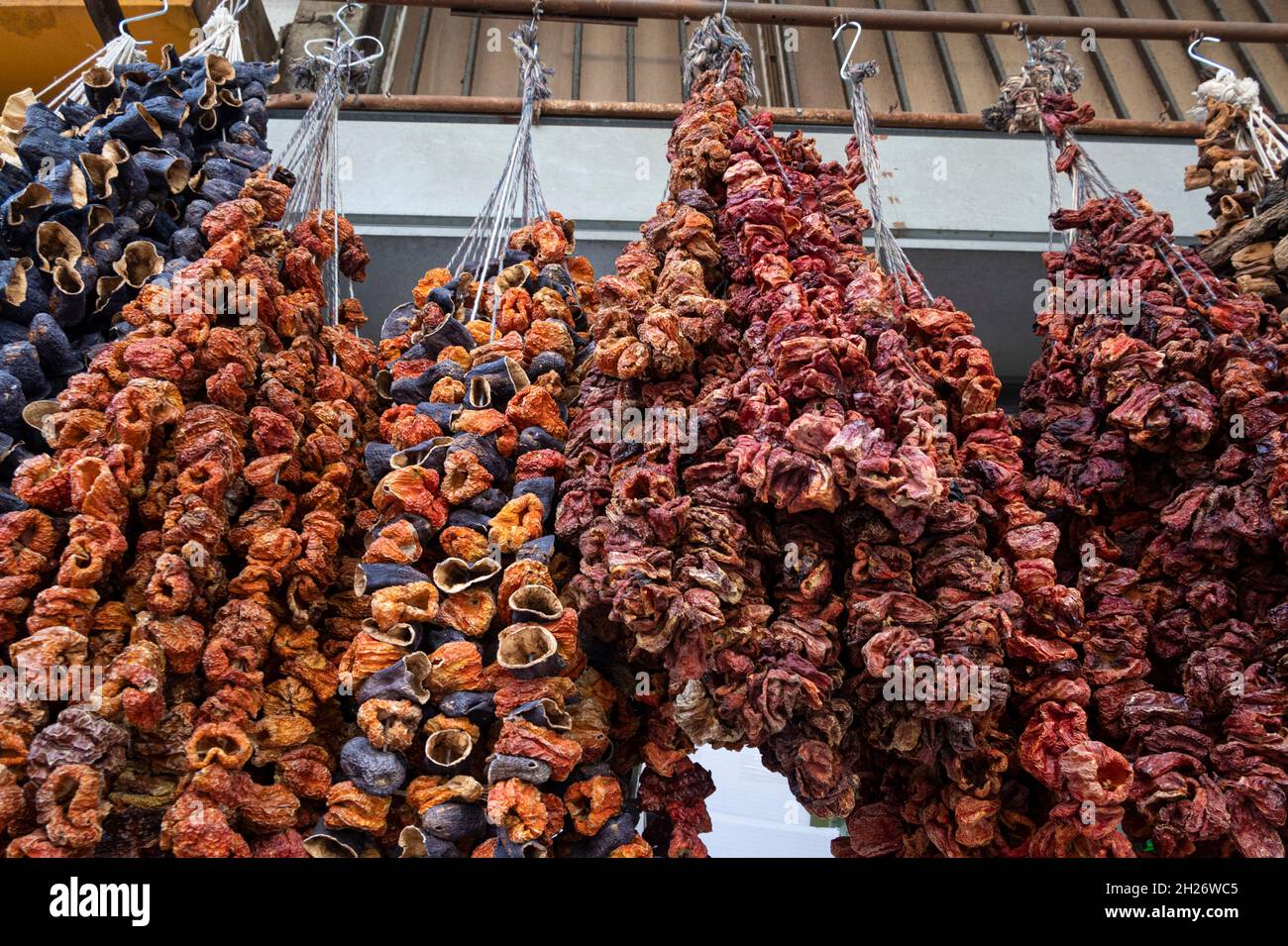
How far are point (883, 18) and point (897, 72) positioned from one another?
219 cm

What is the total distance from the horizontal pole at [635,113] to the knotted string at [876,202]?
811mm

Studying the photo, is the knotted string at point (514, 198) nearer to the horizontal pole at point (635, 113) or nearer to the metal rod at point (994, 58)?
the horizontal pole at point (635, 113)

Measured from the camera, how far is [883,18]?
2.74 metres

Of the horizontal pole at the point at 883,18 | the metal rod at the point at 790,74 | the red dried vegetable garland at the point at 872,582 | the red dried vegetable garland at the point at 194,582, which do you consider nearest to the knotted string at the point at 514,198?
the horizontal pole at the point at 883,18

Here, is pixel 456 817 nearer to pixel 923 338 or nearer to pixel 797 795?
pixel 797 795

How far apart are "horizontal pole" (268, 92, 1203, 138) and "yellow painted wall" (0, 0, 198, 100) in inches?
33.0

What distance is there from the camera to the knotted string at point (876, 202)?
197 centimetres

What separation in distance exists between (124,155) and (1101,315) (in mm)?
2077

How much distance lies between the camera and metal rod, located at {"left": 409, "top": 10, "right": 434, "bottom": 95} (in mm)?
4473

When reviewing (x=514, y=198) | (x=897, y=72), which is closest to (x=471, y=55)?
(x=897, y=72)

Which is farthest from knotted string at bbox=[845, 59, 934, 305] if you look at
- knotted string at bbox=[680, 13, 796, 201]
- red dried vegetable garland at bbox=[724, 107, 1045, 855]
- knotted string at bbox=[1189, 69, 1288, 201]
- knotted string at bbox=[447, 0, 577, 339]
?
knotted string at bbox=[1189, 69, 1288, 201]

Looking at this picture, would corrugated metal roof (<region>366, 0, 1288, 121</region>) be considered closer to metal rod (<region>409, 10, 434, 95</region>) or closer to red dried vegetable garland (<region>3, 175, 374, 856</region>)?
metal rod (<region>409, 10, 434, 95</region>)

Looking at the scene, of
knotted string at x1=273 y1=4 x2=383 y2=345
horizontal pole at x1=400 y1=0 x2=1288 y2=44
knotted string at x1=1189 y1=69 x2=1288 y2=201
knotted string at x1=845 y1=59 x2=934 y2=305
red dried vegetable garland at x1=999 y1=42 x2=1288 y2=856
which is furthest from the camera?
horizontal pole at x1=400 y1=0 x2=1288 y2=44

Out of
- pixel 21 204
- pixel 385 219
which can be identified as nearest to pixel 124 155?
pixel 21 204
